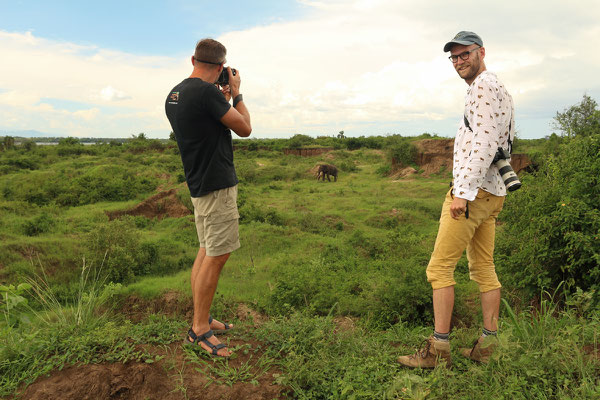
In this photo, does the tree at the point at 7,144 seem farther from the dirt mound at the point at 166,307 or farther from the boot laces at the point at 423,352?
the boot laces at the point at 423,352

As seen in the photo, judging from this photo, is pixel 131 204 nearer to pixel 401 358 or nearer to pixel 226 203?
pixel 226 203

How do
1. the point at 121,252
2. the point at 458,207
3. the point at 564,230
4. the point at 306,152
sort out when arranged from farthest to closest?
the point at 306,152 → the point at 121,252 → the point at 564,230 → the point at 458,207

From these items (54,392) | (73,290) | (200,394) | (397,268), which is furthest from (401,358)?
(73,290)

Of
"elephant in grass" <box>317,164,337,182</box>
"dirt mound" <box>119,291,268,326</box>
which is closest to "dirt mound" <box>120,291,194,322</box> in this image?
"dirt mound" <box>119,291,268,326</box>

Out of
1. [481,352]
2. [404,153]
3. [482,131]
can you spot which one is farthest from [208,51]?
[404,153]

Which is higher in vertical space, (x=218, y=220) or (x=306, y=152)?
(x=306, y=152)

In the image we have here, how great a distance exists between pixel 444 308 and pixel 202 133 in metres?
1.91

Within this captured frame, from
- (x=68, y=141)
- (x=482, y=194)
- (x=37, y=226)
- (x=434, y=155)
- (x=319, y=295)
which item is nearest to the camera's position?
(x=482, y=194)

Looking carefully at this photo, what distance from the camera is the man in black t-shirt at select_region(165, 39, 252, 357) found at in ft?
8.99

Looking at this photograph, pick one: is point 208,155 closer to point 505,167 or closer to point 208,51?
point 208,51

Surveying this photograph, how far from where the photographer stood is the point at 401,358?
2658 mm

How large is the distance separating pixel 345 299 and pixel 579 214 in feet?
9.08

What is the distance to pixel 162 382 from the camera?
2.53 m

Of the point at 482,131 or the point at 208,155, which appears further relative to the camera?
the point at 208,155
